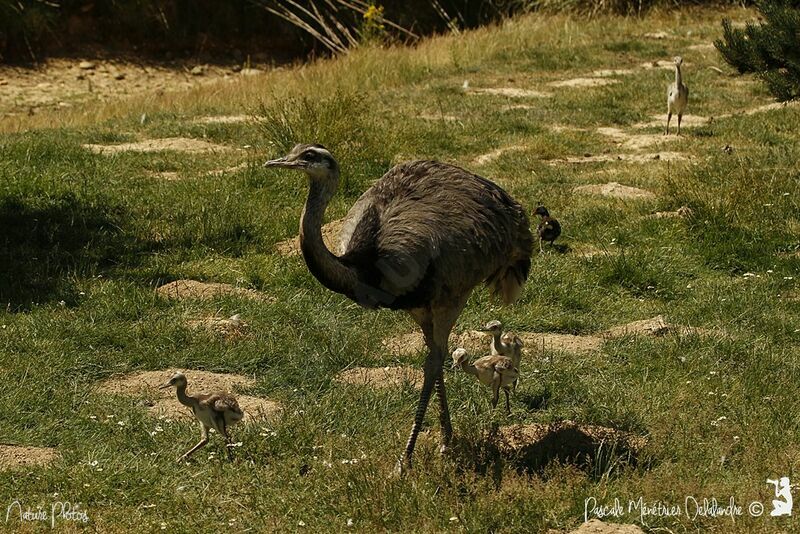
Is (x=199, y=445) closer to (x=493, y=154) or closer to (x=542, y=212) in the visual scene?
(x=542, y=212)

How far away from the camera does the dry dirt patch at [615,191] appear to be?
10930 millimetres

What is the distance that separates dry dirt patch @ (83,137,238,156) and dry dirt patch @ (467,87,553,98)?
12.8 ft

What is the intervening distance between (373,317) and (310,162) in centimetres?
246

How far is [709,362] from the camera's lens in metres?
7.42

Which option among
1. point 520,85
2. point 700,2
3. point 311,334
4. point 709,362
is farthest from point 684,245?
point 700,2

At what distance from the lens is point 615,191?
11062 mm

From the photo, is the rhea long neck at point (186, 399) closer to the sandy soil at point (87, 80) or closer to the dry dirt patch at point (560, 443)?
the dry dirt patch at point (560, 443)

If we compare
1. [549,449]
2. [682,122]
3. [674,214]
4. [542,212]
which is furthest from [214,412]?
[682,122]

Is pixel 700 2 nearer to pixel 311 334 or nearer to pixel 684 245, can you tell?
pixel 684 245

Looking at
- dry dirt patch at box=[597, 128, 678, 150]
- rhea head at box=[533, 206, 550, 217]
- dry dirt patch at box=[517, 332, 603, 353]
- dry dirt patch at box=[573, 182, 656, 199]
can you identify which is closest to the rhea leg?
dry dirt patch at box=[517, 332, 603, 353]

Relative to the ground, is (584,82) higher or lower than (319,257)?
lower

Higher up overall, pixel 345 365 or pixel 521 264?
pixel 521 264

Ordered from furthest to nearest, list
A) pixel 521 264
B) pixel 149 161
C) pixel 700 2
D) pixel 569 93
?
pixel 700 2
pixel 569 93
pixel 149 161
pixel 521 264

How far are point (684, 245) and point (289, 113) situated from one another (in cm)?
467
